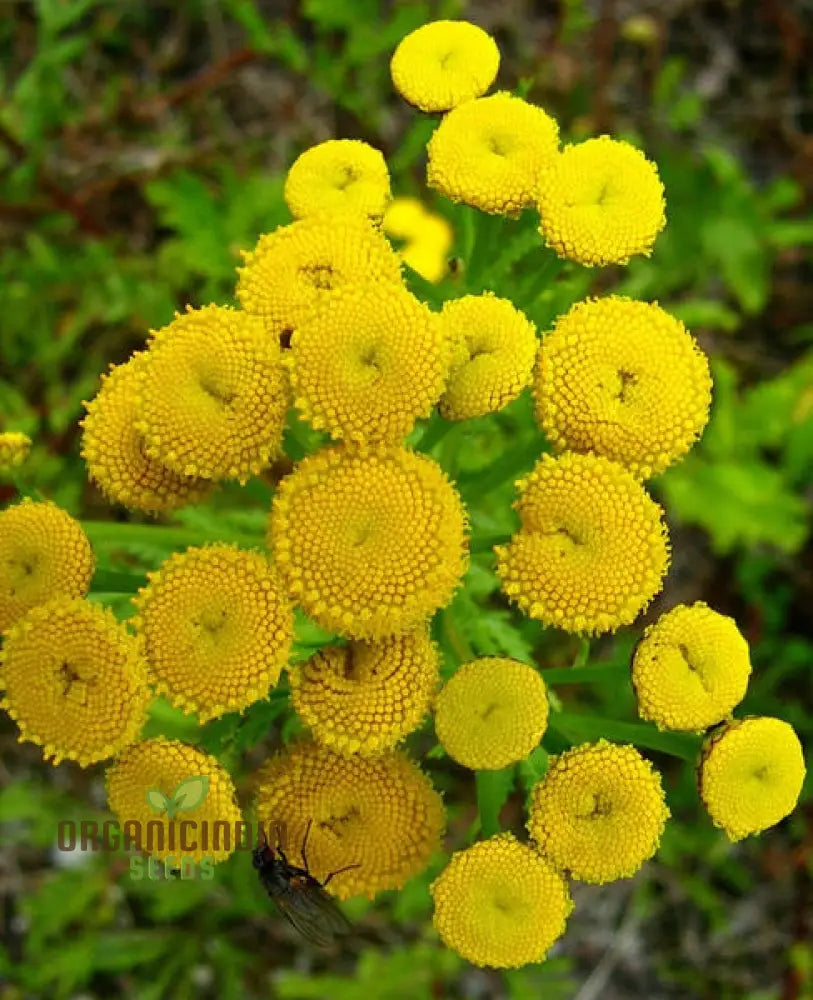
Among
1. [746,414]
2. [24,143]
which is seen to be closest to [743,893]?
[746,414]

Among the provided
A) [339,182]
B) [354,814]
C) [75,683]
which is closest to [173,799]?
[75,683]

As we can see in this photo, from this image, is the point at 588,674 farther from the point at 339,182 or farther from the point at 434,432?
the point at 339,182

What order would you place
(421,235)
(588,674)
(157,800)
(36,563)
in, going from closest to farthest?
(157,800) < (36,563) < (588,674) < (421,235)

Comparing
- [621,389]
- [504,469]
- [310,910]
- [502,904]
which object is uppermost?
[621,389]

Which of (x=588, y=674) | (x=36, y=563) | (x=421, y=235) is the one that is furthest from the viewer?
(x=421, y=235)

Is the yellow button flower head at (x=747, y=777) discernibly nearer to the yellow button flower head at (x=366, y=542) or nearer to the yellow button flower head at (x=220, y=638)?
the yellow button flower head at (x=366, y=542)

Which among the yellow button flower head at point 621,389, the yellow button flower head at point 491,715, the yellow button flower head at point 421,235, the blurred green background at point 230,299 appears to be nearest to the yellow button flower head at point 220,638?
the yellow button flower head at point 491,715

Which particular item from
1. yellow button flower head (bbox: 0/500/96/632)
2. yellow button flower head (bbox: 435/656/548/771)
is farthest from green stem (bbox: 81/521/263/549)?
yellow button flower head (bbox: 435/656/548/771)
